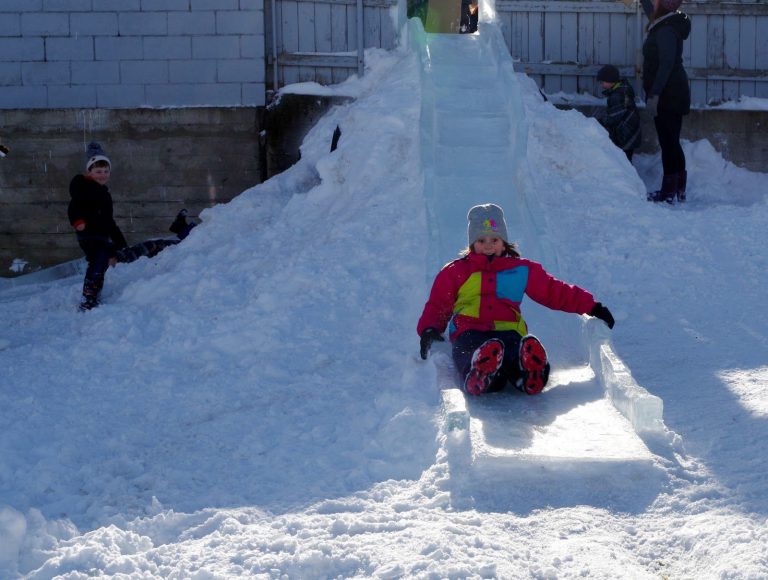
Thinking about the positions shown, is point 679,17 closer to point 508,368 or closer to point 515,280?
point 515,280

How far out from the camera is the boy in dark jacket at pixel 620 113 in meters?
9.98

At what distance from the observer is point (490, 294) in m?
5.43

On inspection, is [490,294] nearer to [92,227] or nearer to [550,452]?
[550,452]

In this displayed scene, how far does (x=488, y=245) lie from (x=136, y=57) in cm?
604

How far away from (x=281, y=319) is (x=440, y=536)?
122 inches

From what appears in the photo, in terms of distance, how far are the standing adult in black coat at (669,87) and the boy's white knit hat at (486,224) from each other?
4362 millimetres

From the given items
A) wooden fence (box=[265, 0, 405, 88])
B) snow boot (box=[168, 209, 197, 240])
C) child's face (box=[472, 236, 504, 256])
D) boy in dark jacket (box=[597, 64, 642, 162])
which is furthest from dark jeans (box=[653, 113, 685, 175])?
child's face (box=[472, 236, 504, 256])

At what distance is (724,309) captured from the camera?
22.4 ft

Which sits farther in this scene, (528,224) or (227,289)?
(528,224)

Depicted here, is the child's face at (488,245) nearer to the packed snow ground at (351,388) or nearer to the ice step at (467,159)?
the packed snow ground at (351,388)

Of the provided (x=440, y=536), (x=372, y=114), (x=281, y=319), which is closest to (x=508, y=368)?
(x=440, y=536)

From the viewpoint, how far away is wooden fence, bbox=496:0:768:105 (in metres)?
10.9

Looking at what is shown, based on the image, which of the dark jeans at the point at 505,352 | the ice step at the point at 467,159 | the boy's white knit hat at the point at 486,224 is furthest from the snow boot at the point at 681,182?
the dark jeans at the point at 505,352

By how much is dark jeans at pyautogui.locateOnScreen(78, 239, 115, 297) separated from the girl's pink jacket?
3.25m
